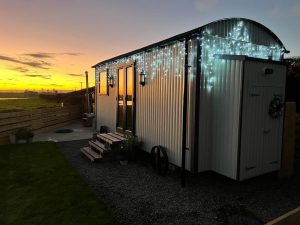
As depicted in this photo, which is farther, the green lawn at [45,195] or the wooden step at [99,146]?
the wooden step at [99,146]

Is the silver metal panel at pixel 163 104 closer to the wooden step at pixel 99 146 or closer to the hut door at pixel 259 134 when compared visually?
the wooden step at pixel 99 146

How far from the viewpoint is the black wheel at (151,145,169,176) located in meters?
5.52

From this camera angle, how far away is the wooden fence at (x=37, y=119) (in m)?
8.90

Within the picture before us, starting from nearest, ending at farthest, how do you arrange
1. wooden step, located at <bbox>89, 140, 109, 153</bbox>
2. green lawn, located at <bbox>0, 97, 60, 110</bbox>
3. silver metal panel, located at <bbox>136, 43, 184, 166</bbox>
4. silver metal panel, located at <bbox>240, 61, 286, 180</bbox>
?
1. silver metal panel, located at <bbox>240, 61, 286, 180</bbox>
2. silver metal panel, located at <bbox>136, 43, 184, 166</bbox>
3. wooden step, located at <bbox>89, 140, 109, 153</bbox>
4. green lawn, located at <bbox>0, 97, 60, 110</bbox>

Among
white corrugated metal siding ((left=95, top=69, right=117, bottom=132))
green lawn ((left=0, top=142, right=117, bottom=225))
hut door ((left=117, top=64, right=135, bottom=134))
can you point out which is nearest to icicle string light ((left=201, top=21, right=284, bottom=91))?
hut door ((left=117, top=64, right=135, bottom=134))

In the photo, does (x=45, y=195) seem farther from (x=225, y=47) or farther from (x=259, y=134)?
(x=225, y=47)

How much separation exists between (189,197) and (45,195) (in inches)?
111

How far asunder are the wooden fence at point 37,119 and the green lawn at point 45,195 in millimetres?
2585

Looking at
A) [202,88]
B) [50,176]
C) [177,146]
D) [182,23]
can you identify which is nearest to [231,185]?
[177,146]

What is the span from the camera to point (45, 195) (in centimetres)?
422

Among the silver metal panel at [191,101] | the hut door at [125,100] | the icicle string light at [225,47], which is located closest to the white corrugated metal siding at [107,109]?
the hut door at [125,100]

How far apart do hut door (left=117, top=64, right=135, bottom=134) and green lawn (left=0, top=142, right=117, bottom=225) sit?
2.53 metres

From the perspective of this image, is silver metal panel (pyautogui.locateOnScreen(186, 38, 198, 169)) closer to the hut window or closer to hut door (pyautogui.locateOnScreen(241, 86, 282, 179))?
hut door (pyautogui.locateOnScreen(241, 86, 282, 179))

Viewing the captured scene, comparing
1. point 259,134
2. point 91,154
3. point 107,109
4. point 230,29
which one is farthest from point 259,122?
point 107,109
